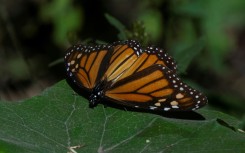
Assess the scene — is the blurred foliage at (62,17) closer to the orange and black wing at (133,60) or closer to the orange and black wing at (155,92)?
the orange and black wing at (133,60)

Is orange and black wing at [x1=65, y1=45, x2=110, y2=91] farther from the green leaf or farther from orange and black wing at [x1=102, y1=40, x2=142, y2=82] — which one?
the green leaf

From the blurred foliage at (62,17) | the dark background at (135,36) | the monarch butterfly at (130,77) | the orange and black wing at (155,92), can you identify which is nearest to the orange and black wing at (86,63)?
the monarch butterfly at (130,77)

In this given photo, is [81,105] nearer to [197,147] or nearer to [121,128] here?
[121,128]

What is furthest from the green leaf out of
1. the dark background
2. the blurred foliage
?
the blurred foliage

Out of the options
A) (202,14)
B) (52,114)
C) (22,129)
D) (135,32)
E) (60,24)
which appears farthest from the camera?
(60,24)

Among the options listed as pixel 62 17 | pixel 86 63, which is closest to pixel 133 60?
pixel 86 63

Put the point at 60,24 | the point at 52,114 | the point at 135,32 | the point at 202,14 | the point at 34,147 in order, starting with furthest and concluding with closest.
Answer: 1. the point at 60,24
2. the point at 202,14
3. the point at 135,32
4. the point at 52,114
5. the point at 34,147

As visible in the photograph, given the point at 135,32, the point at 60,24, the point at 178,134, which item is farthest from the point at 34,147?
the point at 60,24
